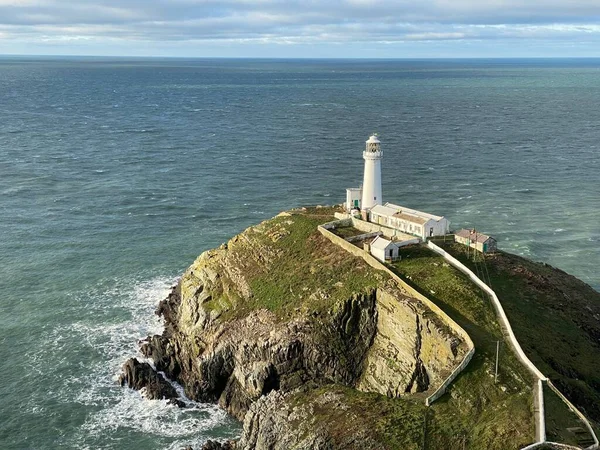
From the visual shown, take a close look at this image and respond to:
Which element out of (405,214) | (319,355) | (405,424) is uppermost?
(405,214)

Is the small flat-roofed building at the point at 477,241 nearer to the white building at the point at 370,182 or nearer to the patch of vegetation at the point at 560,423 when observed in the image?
the white building at the point at 370,182

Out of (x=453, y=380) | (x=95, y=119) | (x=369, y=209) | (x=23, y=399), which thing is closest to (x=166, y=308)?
(x=23, y=399)

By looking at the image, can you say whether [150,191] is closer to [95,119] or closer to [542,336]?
[542,336]

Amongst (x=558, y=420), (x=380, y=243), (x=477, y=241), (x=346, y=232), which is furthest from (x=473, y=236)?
(x=558, y=420)

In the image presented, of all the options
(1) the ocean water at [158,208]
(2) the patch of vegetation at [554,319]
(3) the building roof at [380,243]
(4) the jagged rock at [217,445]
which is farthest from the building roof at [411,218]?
(4) the jagged rock at [217,445]

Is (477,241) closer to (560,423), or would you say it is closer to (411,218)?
(411,218)

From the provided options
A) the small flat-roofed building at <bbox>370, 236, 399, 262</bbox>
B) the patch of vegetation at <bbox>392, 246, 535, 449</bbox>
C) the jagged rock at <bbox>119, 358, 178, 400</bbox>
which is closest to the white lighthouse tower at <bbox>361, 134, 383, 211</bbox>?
the small flat-roofed building at <bbox>370, 236, 399, 262</bbox>
